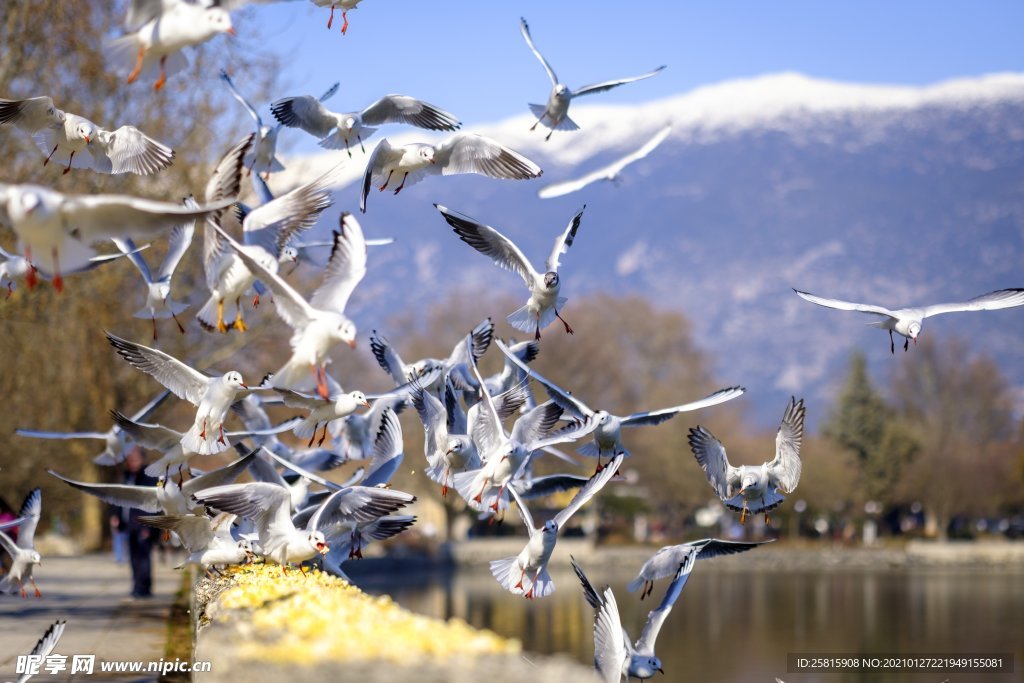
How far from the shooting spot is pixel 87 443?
29766mm

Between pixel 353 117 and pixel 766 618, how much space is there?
28386 mm

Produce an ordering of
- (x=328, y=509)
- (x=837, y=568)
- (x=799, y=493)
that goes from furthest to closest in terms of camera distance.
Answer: (x=799, y=493), (x=837, y=568), (x=328, y=509)

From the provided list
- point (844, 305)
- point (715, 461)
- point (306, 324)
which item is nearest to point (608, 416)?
point (715, 461)

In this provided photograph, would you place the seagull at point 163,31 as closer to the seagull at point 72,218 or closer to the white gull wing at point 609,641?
the seagull at point 72,218

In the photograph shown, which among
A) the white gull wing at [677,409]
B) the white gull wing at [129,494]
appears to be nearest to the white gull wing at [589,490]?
the white gull wing at [677,409]

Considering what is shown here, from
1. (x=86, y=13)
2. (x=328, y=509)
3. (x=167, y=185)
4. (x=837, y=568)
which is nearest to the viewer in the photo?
(x=328, y=509)

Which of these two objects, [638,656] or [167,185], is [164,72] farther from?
[167,185]

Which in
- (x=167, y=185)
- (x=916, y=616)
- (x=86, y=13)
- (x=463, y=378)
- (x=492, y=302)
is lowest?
(x=916, y=616)

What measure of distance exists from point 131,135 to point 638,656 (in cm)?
599

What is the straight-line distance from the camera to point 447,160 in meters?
12.0

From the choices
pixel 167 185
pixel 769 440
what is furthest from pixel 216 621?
pixel 769 440

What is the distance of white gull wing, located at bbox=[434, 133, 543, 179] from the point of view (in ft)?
38.0

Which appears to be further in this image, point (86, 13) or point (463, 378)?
point (86, 13)

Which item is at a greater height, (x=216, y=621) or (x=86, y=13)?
(x=86, y=13)
